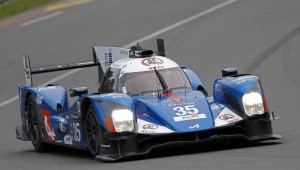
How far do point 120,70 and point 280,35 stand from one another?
399 inches

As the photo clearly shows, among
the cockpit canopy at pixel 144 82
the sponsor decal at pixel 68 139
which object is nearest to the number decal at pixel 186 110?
the cockpit canopy at pixel 144 82

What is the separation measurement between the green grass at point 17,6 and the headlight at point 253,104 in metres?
20.6

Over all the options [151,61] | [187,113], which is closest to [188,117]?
[187,113]

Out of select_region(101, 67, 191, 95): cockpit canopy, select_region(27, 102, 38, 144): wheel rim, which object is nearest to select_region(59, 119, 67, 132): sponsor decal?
select_region(101, 67, 191, 95): cockpit canopy

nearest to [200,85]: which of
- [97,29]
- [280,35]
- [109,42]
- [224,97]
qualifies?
[224,97]

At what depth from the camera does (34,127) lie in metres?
14.5

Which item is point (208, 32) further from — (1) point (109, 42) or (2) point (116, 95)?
(2) point (116, 95)

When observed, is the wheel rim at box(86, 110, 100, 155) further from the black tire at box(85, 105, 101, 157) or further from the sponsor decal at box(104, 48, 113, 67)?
the sponsor decal at box(104, 48, 113, 67)

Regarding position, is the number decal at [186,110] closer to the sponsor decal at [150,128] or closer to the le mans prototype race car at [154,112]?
the le mans prototype race car at [154,112]

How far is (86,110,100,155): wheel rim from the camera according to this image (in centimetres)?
1159

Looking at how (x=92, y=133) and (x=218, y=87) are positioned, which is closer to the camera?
(x=92, y=133)

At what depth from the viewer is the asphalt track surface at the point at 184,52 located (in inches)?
432

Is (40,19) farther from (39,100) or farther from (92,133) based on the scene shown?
(92,133)

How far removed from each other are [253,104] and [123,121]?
165 cm
